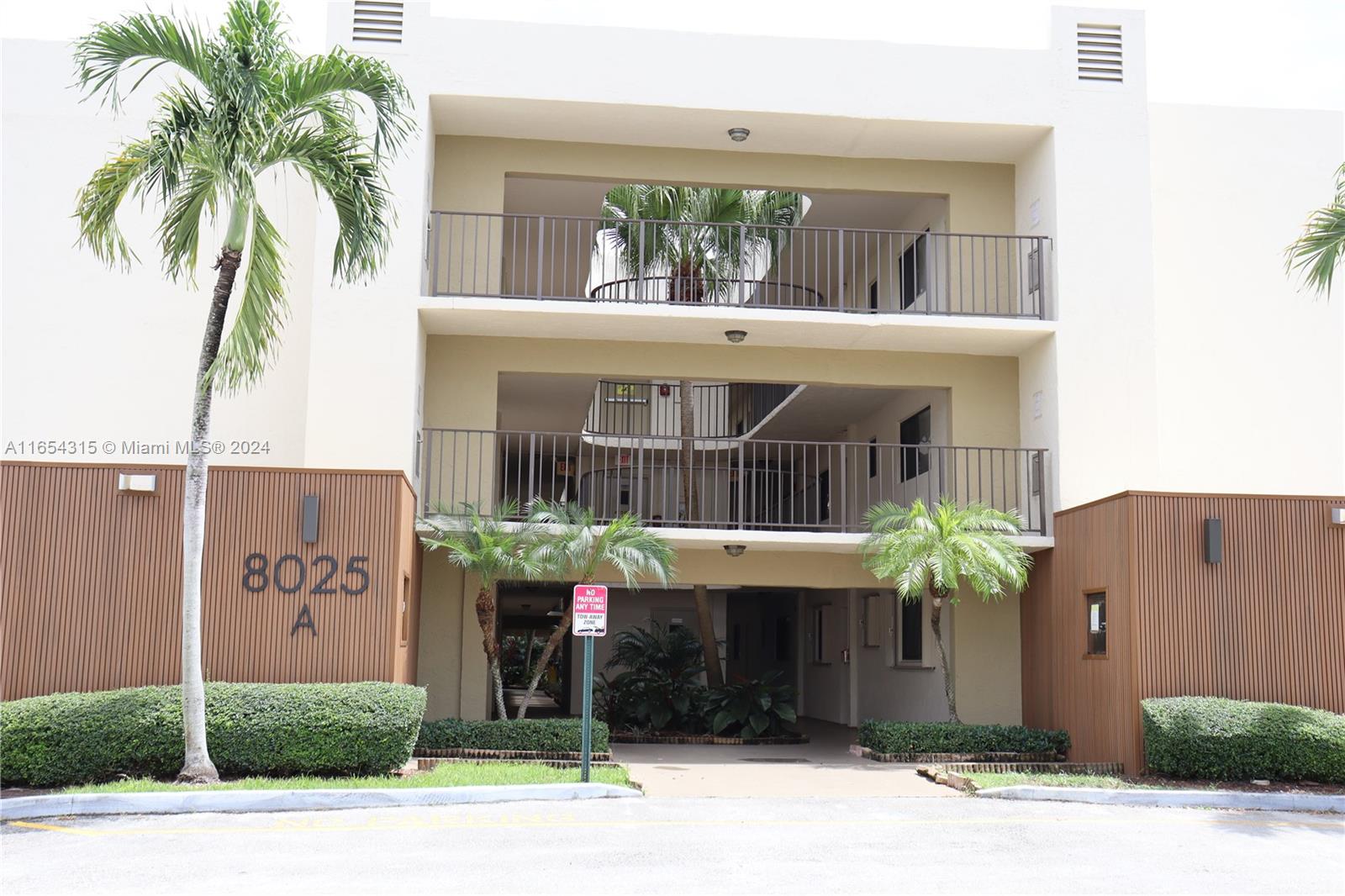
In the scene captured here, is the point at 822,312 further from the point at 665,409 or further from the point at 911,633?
the point at 665,409

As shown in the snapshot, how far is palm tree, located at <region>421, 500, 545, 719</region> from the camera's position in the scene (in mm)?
15398

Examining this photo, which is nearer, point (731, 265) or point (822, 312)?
point (822, 312)

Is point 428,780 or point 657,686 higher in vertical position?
point 657,686

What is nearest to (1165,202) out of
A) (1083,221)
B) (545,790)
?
(1083,221)

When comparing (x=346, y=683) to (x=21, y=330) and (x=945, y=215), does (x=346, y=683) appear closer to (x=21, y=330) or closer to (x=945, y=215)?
(x=21, y=330)

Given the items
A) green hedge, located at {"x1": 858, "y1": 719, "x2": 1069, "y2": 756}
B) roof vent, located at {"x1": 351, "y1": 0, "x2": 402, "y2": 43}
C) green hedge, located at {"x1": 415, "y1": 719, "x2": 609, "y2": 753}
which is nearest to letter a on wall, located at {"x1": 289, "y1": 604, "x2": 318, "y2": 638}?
green hedge, located at {"x1": 415, "y1": 719, "x2": 609, "y2": 753}

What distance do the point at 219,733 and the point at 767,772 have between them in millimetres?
6229

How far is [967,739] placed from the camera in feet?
52.2

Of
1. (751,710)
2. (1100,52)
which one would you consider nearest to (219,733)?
(751,710)

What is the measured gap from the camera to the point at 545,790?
11703mm

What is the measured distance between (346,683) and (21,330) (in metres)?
8.37

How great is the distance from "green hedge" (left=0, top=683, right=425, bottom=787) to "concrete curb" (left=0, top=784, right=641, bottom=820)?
756 millimetres

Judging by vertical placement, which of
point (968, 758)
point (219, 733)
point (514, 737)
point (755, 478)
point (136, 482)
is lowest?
point (968, 758)

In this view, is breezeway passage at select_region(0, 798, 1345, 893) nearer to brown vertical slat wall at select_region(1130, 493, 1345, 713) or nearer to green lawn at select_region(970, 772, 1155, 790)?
green lawn at select_region(970, 772, 1155, 790)
